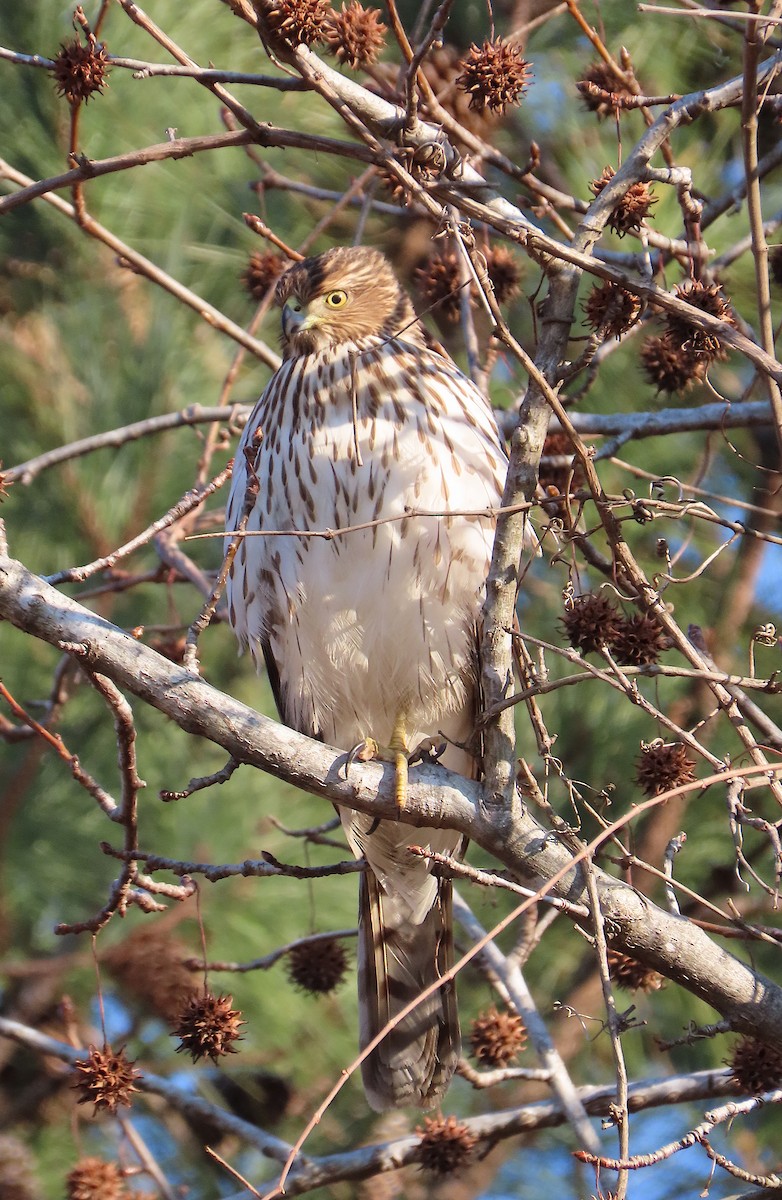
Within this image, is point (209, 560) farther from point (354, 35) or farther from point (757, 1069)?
point (757, 1069)

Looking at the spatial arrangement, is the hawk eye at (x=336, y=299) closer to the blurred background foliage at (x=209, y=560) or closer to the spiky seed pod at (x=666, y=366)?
the spiky seed pod at (x=666, y=366)

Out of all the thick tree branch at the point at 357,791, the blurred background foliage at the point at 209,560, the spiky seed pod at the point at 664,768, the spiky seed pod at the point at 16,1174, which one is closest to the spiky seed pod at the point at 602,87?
the blurred background foliage at the point at 209,560

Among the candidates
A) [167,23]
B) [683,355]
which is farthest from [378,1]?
[683,355]

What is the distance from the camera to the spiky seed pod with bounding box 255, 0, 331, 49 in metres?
2.41

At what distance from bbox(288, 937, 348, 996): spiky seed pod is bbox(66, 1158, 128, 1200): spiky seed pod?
1.89 ft

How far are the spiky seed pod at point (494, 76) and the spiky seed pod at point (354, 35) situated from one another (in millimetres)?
187

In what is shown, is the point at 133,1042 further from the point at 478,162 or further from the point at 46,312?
the point at 478,162

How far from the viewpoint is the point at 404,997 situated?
3.67 metres

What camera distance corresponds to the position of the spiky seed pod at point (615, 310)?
2529mm

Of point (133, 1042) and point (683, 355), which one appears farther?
point (133, 1042)

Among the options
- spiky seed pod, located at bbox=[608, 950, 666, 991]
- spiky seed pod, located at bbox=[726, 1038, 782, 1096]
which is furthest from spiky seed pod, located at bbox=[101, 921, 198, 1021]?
spiky seed pod, located at bbox=[726, 1038, 782, 1096]

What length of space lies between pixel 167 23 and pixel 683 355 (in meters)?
2.73

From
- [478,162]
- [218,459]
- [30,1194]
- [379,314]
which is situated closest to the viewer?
[478,162]

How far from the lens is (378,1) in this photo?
500 centimetres
